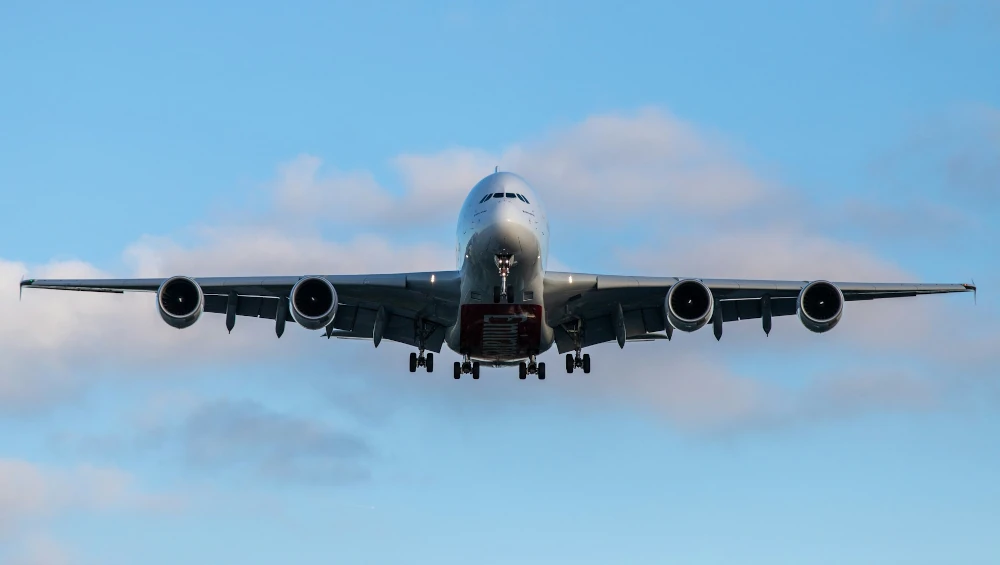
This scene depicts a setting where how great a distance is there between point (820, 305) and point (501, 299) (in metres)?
8.98

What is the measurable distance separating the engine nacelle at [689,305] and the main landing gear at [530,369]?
21.3ft

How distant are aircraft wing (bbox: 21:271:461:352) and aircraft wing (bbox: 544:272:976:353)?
3.23 m

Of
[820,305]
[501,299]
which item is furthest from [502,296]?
[820,305]

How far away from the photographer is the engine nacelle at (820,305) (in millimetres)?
35812

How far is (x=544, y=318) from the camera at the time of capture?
37750 mm

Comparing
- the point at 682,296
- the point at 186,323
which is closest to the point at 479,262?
the point at 682,296

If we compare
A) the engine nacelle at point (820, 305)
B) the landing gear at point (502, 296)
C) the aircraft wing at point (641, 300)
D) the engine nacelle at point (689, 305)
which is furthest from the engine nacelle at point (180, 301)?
the engine nacelle at point (820, 305)

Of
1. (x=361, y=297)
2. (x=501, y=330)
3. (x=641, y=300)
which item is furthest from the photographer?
(x=641, y=300)

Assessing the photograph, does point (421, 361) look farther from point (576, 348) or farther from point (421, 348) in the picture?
point (576, 348)

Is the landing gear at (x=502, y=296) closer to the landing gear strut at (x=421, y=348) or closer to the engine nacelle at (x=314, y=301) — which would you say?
the engine nacelle at (x=314, y=301)

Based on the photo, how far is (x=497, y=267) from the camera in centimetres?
3353

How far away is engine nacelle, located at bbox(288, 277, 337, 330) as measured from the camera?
35531 millimetres

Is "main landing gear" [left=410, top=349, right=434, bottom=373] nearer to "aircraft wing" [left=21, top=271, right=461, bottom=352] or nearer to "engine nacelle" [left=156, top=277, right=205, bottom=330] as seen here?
"aircraft wing" [left=21, top=271, right=461, bottom=352]

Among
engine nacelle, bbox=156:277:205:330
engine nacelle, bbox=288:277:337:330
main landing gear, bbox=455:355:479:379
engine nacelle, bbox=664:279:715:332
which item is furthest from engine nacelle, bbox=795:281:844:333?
engine nacelle, bbox=156:277:205:330
